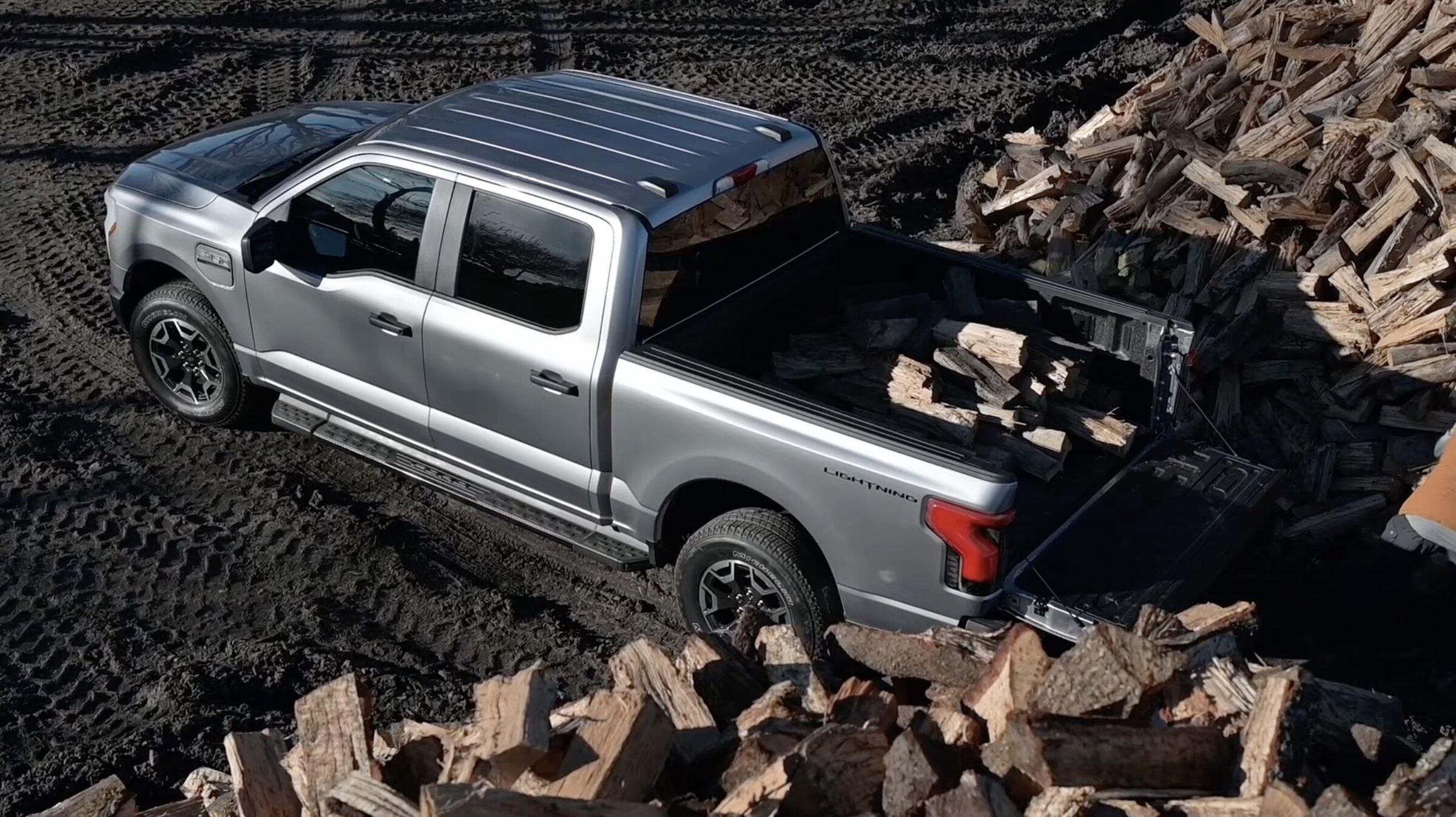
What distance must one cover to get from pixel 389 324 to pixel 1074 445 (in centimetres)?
313

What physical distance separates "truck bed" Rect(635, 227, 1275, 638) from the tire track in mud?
139cm

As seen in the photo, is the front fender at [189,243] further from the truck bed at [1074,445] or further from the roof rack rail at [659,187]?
the truck bed at [1074,445]

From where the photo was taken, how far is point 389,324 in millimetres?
5859

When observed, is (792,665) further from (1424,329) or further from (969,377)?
(1424,329)

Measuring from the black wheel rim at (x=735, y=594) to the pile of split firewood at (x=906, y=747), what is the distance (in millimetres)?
803

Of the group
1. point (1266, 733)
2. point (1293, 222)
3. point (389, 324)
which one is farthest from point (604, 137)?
point (1293, 222)

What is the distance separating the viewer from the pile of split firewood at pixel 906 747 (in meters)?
3.56

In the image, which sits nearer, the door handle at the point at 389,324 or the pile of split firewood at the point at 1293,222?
the door handle at the point at 389,324

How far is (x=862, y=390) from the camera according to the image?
5.74 metres

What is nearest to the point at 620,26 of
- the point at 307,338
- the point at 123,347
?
the point at 123,347

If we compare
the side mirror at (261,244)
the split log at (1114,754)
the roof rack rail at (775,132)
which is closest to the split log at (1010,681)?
the split log at (1114,754)

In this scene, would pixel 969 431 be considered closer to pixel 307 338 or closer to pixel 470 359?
pixel 470 359

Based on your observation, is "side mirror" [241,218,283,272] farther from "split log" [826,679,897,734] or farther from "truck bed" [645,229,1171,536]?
"split log" [826,679,897,734]

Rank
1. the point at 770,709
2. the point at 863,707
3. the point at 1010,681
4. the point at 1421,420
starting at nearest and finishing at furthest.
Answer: the point at 1010,681, the point at 863,707, the point at 770,709, the point at 1421,420
